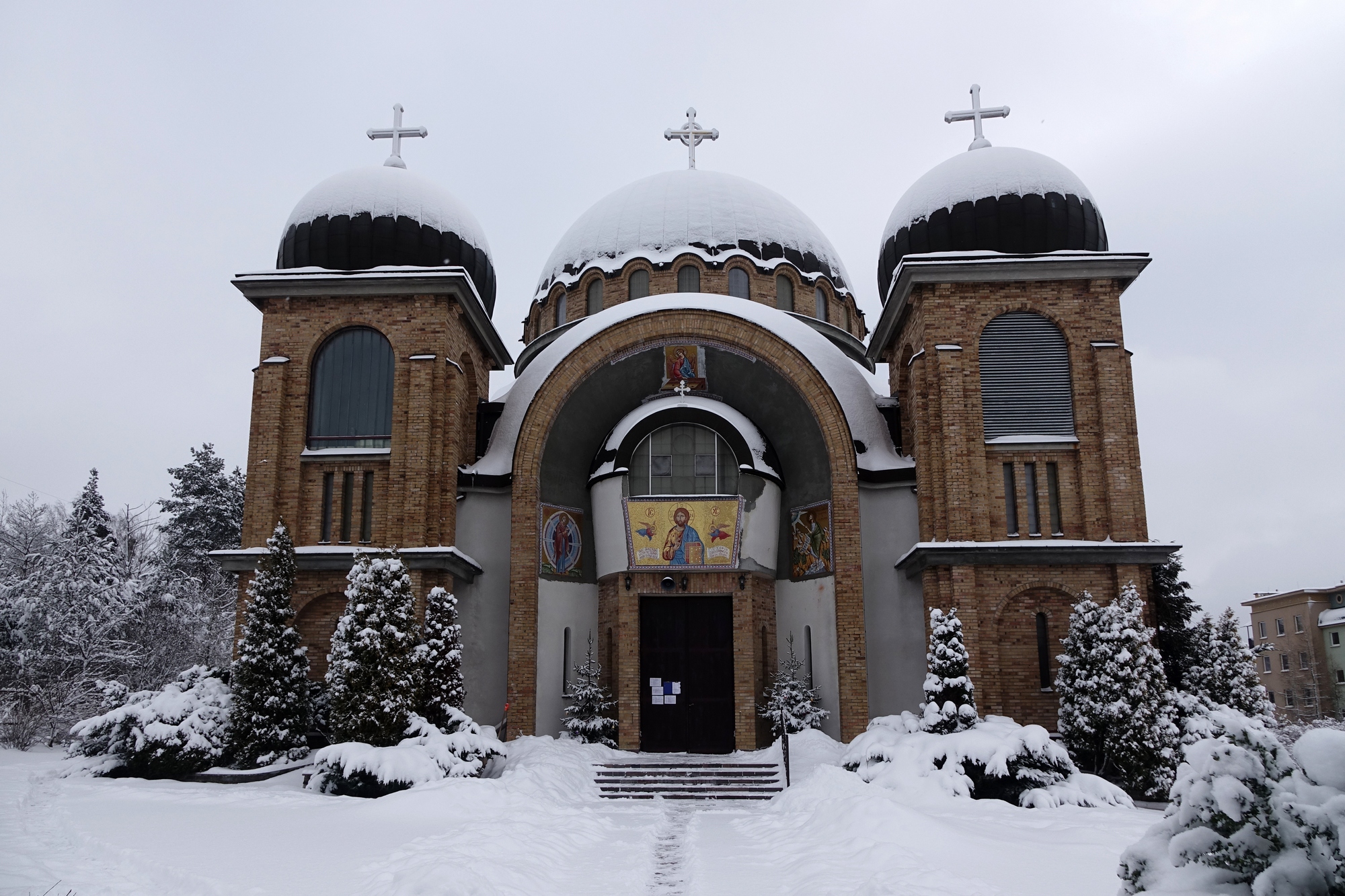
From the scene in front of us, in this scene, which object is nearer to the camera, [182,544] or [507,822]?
[507,822]

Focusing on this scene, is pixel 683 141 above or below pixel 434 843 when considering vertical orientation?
above

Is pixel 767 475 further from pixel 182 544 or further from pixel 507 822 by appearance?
pixel 182 544

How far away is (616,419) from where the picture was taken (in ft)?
77.3

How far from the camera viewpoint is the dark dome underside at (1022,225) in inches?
859

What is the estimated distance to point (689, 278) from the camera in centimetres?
2780

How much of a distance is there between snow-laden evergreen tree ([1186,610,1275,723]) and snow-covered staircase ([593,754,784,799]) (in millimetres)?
8593

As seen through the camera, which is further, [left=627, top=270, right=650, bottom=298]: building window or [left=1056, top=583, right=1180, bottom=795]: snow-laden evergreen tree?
[left=627, top=270, right=650, bottom=298]: building window

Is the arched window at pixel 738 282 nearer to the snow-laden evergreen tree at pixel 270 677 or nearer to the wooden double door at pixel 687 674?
the wooden double door at pixel 687 674

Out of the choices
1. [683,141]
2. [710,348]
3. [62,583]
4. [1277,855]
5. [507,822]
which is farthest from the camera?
[683,141]

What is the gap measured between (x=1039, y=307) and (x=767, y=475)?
256 inches

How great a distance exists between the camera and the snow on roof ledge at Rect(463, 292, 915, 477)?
22.2 m

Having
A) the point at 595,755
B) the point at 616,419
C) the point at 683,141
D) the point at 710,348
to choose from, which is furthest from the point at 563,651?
the point at 683,141

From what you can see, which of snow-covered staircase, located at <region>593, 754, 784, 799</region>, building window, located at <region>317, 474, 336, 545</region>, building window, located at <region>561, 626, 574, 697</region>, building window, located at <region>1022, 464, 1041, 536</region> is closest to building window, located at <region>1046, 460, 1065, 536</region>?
building window, located at <region>1022, 464, 1041, 536</region>

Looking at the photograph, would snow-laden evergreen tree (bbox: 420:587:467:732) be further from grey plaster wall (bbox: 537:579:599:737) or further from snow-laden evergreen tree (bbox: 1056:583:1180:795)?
snow-laden evergreen tree (bbox: 1056:583:1180:795)
